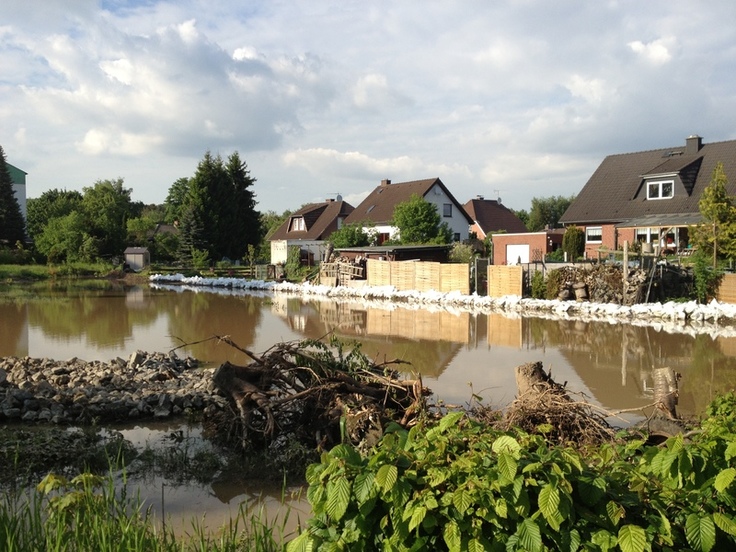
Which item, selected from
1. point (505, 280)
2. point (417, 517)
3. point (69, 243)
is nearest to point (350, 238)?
point (505, 280)

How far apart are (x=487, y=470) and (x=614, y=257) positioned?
92.3 ft

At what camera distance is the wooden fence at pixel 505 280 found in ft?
89.3

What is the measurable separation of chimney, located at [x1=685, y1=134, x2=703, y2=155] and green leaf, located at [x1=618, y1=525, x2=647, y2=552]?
38123mm

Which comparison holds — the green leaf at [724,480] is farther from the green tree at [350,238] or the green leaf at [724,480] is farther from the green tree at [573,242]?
the green tree at [350,238]

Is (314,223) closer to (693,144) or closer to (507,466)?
(693,144)

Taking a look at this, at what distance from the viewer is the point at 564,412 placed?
22.5ft

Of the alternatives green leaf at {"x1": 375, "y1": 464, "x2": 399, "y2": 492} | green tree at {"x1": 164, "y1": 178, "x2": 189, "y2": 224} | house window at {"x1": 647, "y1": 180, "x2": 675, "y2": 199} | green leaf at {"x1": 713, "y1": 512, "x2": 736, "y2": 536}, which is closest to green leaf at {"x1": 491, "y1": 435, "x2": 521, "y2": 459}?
green leaf at {"x1": 375, "y1": 464, "x2": 399, "y2": 492}

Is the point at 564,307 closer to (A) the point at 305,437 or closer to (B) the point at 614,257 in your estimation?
(B) the point at 614,257

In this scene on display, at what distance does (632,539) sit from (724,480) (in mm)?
644

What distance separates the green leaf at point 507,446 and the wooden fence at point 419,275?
26.1 metres

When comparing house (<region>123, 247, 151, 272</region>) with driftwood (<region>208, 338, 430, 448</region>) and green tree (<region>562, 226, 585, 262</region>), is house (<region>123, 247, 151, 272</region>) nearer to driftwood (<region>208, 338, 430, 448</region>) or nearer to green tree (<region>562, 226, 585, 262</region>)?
green tree (<region>562, 226, 585, 262</region>)

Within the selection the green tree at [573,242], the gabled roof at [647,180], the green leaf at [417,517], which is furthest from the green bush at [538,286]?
the green leaf at [417,517]

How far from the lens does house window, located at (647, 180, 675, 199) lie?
3416 cm

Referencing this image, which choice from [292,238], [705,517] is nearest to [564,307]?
[705,517]
